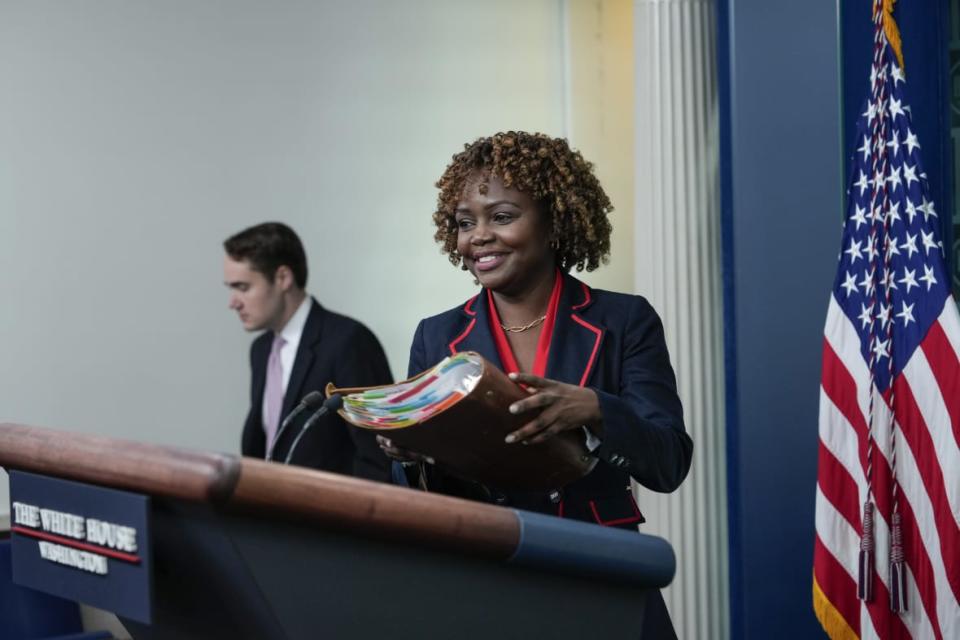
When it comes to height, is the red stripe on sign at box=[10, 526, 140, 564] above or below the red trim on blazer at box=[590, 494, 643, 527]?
above

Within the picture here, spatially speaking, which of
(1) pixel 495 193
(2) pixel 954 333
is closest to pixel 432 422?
(1) pixel 495 193

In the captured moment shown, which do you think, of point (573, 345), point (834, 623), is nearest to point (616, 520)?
point (573, 345)

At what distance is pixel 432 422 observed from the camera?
1.50 m

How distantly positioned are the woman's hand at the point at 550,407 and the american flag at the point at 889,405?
1.69 m

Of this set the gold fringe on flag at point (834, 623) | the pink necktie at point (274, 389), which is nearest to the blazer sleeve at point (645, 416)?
the gold fringe on flag at point (834, 623)

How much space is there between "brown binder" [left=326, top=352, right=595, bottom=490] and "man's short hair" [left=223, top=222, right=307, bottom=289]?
277 centimetres

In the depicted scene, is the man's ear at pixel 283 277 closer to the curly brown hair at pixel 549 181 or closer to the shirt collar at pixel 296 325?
the shirt collar at pixel 296 325

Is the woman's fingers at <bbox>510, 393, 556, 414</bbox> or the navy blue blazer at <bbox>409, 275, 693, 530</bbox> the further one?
the navy blue blazer at <bbox>409, 275, 693, 530</bbox>

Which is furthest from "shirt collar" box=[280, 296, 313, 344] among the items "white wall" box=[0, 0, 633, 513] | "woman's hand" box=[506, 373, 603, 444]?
"woman's hand" box=[506, 373, 603, 444]

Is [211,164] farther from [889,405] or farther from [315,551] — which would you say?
[315,551]

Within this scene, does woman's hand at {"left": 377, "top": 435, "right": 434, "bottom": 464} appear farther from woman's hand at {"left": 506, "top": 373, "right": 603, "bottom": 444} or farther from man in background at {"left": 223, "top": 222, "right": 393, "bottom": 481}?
man in background at {"left": 223, "top": 222, "right": 393, "bottom": 481}

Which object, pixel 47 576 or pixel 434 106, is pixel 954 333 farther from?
pixel 434 106

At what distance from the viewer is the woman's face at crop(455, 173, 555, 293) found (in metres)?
2.01

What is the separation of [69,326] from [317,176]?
119cm
